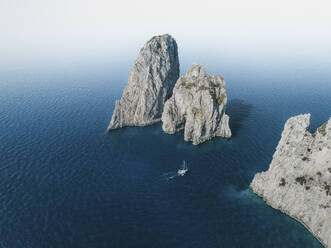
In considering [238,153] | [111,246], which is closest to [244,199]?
[238,153]

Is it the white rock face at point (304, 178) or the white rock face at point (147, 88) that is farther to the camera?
the white rock face at point (147, 88)

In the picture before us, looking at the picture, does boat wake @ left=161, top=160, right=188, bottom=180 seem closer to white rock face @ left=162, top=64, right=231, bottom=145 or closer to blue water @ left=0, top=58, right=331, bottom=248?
blue water @ left=0, top=58, right=331, bottom=248

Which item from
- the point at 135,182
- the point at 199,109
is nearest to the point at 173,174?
the point at 135,182

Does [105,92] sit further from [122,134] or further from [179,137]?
[179,137]

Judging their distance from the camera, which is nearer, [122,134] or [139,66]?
[122,134]

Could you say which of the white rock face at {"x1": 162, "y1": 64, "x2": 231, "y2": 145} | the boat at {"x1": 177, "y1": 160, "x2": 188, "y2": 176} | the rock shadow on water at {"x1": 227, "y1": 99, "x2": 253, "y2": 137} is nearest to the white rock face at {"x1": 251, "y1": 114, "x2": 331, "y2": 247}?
the boat at {"x1": 177, "y1": 160, "x2": 188, "y2": 176}

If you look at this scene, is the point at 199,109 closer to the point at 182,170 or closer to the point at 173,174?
the point at 182,170

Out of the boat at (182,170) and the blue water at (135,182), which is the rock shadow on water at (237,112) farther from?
the boat at (182,170)

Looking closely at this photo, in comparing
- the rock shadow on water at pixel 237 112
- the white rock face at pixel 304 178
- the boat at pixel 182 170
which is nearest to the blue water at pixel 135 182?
the rock shadow on water at pixel 237 112
